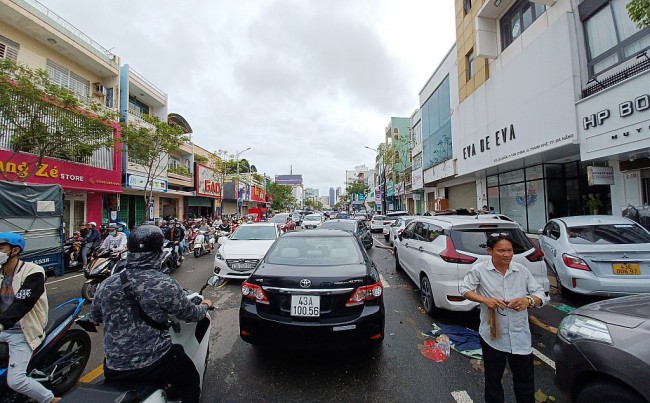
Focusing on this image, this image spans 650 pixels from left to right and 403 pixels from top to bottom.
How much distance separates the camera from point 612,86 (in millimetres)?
8039

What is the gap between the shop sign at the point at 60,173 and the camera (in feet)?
37.6

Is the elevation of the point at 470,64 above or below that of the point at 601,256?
above

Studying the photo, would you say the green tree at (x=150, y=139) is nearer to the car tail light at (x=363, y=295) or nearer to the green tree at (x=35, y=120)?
the green tree at (x=35, y=120)

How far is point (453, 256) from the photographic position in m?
4.26

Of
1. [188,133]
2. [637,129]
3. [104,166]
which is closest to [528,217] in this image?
[637,129]

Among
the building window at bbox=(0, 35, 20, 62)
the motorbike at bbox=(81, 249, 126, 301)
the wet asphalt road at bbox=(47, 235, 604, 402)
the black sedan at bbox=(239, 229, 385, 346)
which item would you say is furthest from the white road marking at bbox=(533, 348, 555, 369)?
the building window at bbox=(0, 35, 20, 62)

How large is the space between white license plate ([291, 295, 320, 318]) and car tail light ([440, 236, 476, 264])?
234cm

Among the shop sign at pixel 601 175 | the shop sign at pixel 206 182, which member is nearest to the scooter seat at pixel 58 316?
the shop sign at pixel 601 175

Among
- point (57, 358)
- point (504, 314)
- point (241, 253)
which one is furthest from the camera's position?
point (241, 253)

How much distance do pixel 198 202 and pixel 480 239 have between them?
96.7 ft

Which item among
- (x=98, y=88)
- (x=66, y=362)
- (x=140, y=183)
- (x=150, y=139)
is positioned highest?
(x=98, y=88)

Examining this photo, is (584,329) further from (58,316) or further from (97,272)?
(97,272)

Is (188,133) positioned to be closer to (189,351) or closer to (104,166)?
(104,166)

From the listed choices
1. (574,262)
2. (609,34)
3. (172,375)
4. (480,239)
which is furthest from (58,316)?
(609,34)
